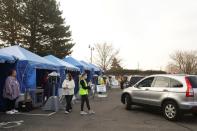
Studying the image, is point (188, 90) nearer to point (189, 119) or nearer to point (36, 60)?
point (189, 119)

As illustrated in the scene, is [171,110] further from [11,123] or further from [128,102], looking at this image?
[11,123]

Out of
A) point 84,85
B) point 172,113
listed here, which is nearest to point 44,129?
point 84,85

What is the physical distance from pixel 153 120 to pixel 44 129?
4.33 meters

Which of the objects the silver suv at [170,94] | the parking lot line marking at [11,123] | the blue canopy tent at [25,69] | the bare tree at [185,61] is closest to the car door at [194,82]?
the silver suv at [170,94]

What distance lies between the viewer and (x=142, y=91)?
1335cm

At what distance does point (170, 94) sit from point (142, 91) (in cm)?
205

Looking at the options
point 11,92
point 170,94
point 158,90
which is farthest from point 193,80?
point 11,92

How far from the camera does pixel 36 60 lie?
16.3 meters

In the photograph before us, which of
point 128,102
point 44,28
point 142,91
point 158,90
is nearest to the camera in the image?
point 158,90

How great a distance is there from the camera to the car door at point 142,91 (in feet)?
43.0

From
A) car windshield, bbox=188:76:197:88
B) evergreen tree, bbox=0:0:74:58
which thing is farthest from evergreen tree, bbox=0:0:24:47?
car windshield, bbox=188:76:197:88

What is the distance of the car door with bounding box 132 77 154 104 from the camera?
43.0 feet

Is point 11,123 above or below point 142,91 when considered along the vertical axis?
below

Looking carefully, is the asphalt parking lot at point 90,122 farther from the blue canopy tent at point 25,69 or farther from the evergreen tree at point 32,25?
the evergreen tree at point 32,25
